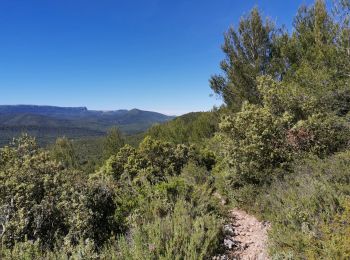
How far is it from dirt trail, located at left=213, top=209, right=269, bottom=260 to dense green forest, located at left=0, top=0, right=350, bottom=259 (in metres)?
0.19

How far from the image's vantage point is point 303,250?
3928mm

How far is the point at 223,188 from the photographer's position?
29.0ft

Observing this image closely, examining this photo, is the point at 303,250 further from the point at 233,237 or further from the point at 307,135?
the point at 307,135

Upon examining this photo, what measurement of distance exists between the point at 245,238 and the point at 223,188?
3313 mm

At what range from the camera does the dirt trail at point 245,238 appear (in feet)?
15.3

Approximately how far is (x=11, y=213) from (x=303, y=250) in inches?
187

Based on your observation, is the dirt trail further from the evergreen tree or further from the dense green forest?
the evergreen tree

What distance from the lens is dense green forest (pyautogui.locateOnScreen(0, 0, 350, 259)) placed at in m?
4.09

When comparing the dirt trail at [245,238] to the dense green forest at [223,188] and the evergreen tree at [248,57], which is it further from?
the evergreen tree at [248,57]

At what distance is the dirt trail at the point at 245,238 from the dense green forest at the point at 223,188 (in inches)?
7.6

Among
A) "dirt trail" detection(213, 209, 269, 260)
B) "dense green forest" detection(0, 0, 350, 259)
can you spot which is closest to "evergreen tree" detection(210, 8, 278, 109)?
"dense green forest" detection(0, 0, 350, 259)

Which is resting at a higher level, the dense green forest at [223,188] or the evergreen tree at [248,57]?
the evergreen tree at [248,57]

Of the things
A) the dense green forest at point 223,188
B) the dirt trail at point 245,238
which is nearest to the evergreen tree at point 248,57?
the dense green forest at point 223,188

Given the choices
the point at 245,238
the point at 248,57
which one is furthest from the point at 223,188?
the point at 248,57
